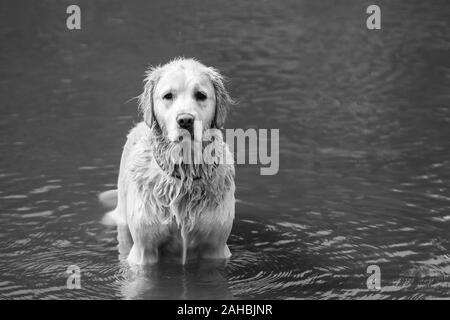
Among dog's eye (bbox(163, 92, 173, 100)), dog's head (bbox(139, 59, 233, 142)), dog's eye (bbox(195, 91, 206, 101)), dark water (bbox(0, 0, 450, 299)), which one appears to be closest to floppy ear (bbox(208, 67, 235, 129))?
dog's head (bbox(139, 59, 233, 142))

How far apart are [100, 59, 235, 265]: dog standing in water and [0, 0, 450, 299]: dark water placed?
1.04 ft

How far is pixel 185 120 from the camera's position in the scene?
22.4 ft

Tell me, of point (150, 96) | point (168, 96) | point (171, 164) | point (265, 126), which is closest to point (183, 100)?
point (168, 96)

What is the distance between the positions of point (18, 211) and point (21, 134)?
245cm

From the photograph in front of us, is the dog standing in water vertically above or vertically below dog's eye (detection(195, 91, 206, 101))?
below

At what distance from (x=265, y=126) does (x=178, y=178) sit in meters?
4.43

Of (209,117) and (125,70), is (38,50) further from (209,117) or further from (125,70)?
(209,117)

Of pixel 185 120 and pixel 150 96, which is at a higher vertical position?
pixel 150 96

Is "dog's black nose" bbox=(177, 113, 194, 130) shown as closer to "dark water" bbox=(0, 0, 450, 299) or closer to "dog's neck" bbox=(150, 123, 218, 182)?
"dog's neck" bbox=(150, 123, 218, 182)

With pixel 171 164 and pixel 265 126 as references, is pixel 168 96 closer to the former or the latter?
pixel 171 164

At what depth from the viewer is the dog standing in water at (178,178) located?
7.05 metres

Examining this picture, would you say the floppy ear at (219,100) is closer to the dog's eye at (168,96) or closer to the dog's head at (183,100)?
the dog's head at (183,100)

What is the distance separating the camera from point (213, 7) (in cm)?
1694

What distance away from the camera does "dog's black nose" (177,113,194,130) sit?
22.4 ft
